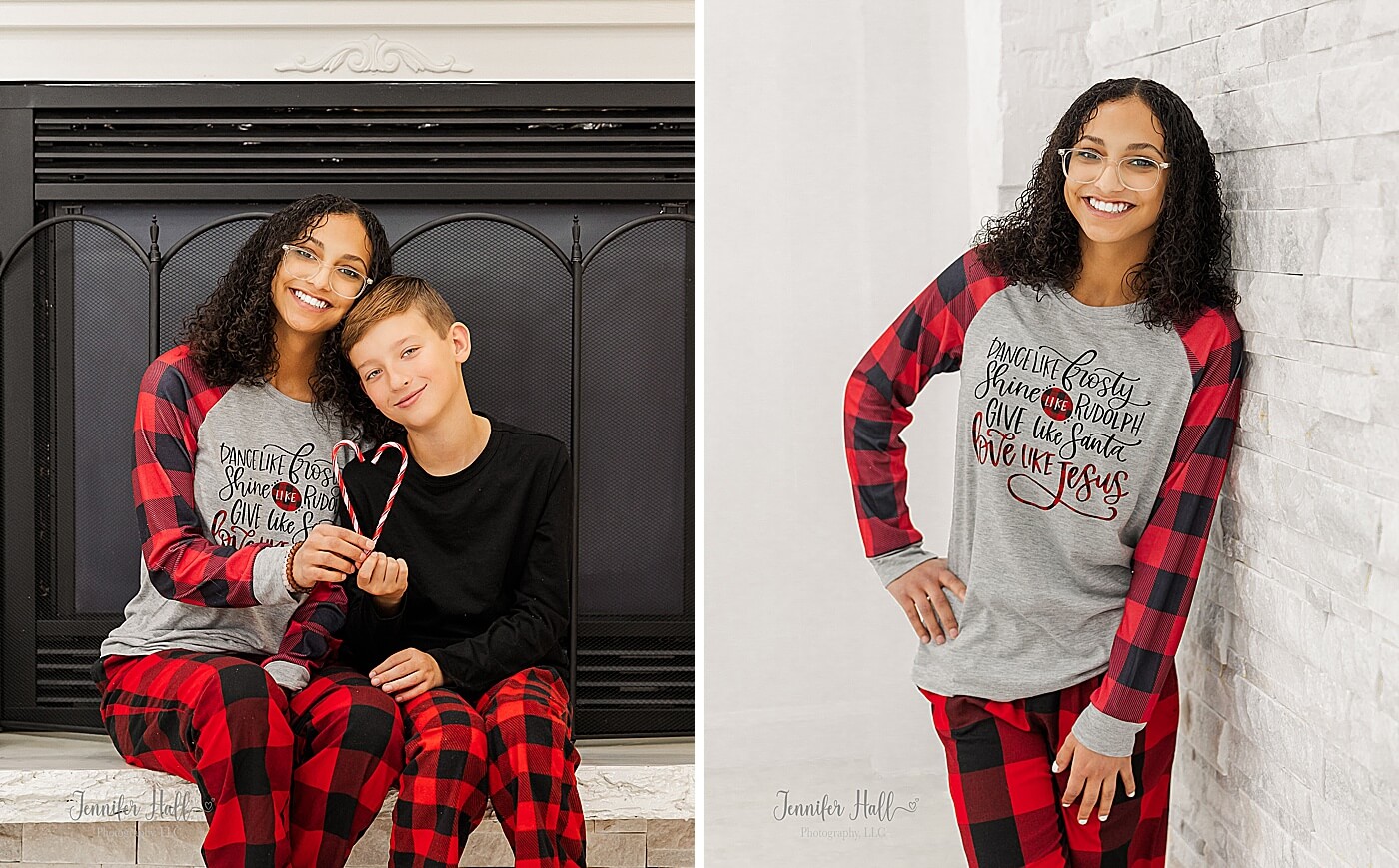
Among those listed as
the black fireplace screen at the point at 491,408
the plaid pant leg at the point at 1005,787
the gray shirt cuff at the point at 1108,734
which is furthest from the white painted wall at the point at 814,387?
the black fireplace screen at the point at 491,408

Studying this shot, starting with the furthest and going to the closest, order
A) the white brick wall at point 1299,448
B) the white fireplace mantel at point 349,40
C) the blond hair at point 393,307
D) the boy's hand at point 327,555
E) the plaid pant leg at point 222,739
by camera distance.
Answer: the white fireplace mantel at point 349,40 < the blond hair at point 393,307 < the boy's hand at point 327,555 < the plaid pant leg at point 222,739 < the white brick wall at point 1299,448

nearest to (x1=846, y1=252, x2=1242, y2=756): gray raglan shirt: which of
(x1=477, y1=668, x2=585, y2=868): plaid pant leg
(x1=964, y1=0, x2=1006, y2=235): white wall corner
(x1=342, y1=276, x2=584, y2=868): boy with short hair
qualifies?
(x1=964, y1=0, x2=1006, y2=235): white wall corner

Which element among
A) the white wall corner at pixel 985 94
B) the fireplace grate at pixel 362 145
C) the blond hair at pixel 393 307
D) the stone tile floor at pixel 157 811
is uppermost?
the fireplace grate at pixel 362 145

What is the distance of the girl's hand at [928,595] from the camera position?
1.39m

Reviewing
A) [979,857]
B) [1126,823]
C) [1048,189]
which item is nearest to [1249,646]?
[1126,823]

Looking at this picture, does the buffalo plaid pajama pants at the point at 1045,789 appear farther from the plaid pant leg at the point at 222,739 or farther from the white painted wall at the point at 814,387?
the plaid pant leg at the point at 222,739

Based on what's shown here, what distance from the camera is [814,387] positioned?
1.46m

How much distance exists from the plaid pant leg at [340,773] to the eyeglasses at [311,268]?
0.62 m

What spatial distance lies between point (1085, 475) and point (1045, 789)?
331 millimetres

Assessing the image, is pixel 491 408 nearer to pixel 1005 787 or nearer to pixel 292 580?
pixel 292 580

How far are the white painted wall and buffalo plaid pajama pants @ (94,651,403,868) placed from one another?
54cm

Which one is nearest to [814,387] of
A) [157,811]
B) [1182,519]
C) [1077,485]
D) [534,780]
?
[1077,485]

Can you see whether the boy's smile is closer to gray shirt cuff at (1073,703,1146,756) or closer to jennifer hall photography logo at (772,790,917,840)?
jennifer hall photography logo at (772,790,917,840)

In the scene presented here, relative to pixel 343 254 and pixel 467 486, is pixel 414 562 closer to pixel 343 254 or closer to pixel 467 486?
pixel 467 486
